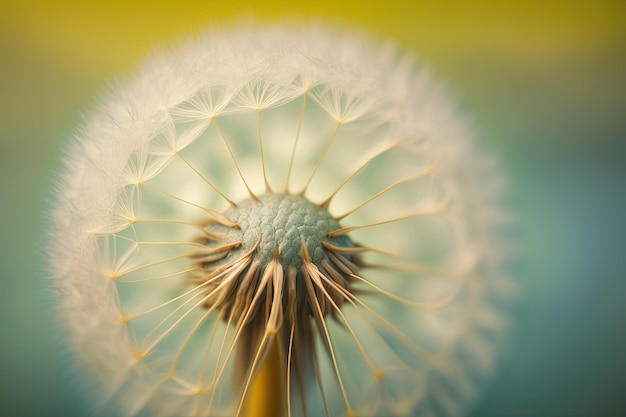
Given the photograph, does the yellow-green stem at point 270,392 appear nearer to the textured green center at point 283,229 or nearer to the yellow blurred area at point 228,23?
the textured green center at point 283,229

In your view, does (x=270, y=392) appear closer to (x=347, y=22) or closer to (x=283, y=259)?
(x=283, y=259)

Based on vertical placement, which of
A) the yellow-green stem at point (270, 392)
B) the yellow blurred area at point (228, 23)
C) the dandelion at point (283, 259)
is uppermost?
the yellow blurred area at point (228, 23)

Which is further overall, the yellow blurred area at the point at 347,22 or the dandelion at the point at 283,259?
the yellow blurred area at the point at 347,22

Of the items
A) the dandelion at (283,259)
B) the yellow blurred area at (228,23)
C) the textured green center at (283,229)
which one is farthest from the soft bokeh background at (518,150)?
the textured green center at (283,229)

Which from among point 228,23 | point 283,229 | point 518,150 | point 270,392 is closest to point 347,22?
point 228,23

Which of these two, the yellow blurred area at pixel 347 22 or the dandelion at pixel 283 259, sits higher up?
the yellow blurred area at pixel 347 22

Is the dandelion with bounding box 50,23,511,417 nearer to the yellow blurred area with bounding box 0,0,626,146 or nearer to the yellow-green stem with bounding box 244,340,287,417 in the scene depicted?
the yellow-green stem with bounding box 244,340,287,417
